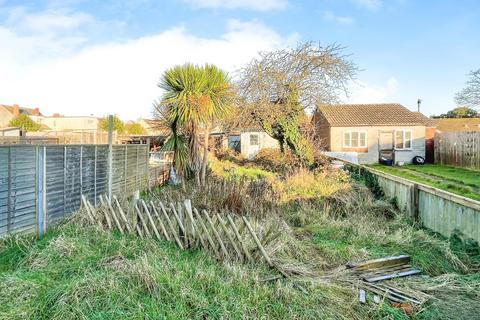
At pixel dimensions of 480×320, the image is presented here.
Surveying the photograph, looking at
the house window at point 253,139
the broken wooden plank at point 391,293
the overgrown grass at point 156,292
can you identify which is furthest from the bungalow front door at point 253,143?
the broken wooden plank at point 391,293

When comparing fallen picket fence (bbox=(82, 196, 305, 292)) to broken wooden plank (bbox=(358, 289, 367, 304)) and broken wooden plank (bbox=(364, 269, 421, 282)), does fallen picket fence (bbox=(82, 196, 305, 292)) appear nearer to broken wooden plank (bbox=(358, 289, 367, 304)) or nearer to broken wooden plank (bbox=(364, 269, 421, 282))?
broken wooden plank (bbox=(358, 289, 367, 304))

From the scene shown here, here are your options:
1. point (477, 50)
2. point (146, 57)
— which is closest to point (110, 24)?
point (146, 57)

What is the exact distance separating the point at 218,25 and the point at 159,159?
8246 millimetres

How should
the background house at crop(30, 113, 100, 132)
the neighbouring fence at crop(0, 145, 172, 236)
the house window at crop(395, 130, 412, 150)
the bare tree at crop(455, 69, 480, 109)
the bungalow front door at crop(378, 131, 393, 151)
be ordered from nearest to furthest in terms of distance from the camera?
the neighbouring fence at crop(0, 145, 172, 236) < the bare tree at crop(455, 69, 480, 109) < the house window at crop(395, 130, 412, 150) < the bungalow front door at crop(378, 131, 393, 151) < the background house at crop(30, 113, 100, 132)

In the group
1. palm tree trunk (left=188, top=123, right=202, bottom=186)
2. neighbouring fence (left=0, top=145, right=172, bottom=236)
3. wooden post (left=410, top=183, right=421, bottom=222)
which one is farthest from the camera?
palm tree trunk (left=188, top=123, right=202, bottom=186)

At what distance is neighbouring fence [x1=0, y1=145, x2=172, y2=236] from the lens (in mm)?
5434

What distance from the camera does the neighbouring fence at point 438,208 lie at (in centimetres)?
528

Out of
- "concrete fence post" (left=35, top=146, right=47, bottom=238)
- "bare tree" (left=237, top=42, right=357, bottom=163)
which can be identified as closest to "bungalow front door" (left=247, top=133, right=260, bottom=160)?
"bare tree" (left=237, top=42, right=357, bottom=163)

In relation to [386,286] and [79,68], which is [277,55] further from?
[386,286]

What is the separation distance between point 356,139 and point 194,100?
16091 millimetres

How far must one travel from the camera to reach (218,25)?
10.3 meters

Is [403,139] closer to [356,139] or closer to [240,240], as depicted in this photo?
[356,139]

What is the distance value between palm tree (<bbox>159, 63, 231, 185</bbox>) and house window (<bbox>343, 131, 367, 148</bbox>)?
47.9ft

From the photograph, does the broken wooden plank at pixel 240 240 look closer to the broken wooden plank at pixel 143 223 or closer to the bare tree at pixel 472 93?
the broken wooden plank at pixel 143 223
